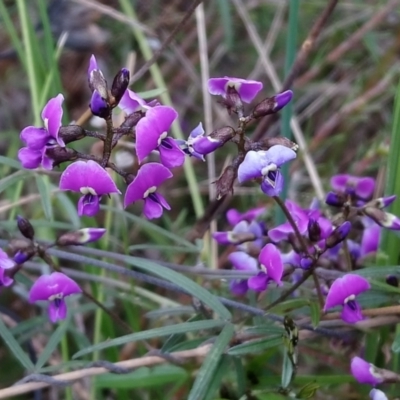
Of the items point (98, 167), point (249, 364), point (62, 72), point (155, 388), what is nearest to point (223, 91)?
point (98, 167)

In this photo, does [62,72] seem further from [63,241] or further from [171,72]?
[63,241]

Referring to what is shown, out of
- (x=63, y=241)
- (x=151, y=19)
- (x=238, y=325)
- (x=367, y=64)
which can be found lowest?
(x=238, y=325)

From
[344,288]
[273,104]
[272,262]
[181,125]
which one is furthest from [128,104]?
[181,125]

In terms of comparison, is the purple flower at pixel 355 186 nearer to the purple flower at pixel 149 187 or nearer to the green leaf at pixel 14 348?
the purple flower at pixel 149 187

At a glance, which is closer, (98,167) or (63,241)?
(98,167)

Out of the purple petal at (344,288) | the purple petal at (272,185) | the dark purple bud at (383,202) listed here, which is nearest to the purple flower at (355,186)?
the dark purple bud at (383,202)

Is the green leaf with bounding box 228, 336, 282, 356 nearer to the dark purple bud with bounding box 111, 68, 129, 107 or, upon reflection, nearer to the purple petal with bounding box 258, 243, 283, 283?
the purple petal with bounding box 258, 243, 283, 283
